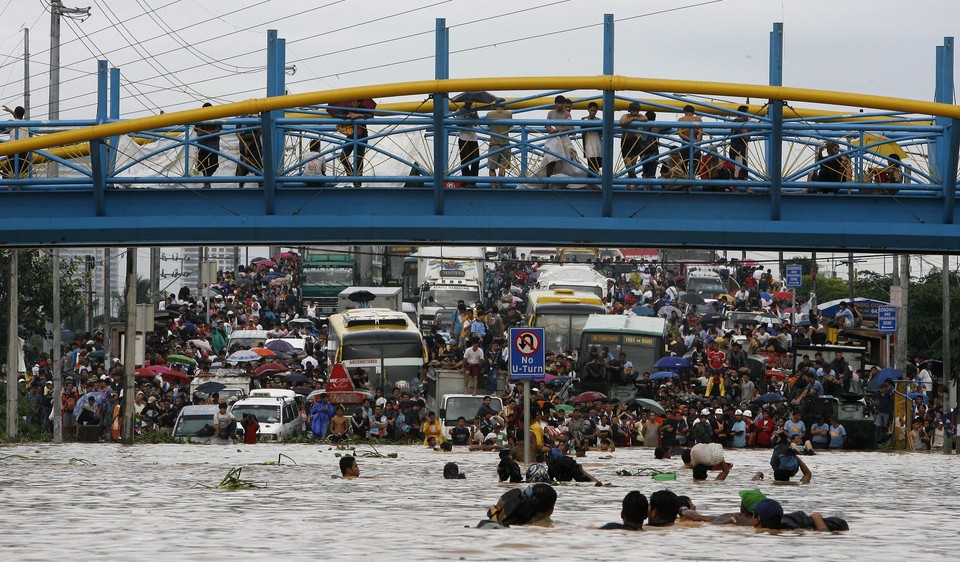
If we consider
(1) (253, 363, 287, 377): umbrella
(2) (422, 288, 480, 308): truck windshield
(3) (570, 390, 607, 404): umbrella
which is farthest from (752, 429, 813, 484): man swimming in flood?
(2) (422, 288, 480, 308): truck windshield

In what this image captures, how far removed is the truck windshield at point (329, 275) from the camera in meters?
67.6

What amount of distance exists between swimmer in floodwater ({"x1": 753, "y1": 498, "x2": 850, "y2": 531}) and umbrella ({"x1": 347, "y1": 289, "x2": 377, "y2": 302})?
42.1m

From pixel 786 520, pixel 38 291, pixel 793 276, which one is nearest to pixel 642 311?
pixel 793 276

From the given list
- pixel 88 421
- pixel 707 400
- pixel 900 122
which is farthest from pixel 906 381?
pixel 88 421

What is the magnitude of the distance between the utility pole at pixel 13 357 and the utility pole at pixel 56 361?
88 centimetres

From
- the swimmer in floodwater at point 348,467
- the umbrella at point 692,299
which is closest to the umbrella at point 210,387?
the swimmer in floodwater at point 348,467

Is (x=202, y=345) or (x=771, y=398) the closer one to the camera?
(x=771, y=398)

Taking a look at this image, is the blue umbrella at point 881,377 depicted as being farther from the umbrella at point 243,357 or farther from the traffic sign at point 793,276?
the traffic sign at point 793,276

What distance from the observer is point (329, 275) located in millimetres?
67812

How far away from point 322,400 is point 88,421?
19.4 ft

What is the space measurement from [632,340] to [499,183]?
24.6 m

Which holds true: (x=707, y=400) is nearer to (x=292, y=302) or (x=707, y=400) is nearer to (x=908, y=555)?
(x=908, y=555)

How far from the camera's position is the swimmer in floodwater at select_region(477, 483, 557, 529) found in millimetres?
14422

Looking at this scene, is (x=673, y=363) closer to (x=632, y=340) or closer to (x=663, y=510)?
(x=632, y=340)
